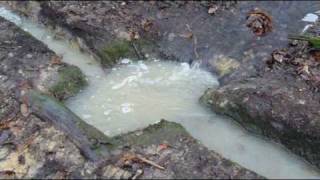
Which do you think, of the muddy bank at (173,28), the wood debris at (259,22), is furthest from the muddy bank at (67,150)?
the wood debris at (259,22)

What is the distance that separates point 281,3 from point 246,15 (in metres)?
0.55

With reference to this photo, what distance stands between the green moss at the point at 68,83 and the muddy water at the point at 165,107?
0.31 ft

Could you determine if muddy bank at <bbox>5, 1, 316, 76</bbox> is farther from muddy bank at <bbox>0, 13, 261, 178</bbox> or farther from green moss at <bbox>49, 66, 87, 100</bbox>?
muddy bank at <bbox>0, 13, 261, 178</bbox>

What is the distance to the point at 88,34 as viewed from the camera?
615 cm

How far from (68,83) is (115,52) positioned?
758mm

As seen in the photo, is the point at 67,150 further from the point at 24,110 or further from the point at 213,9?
the point at 213,9

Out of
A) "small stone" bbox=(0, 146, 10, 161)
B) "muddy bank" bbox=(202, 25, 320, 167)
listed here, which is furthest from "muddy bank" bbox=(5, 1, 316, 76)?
"small stone" bbox=(0, 146, 10, 161)

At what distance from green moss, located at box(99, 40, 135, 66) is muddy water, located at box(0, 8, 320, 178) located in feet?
0.32

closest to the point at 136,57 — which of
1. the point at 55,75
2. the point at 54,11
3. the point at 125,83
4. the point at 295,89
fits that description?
the point at 125,83

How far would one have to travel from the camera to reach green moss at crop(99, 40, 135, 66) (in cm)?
594

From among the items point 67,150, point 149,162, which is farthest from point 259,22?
point 67,150

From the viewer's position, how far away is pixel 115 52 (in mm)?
5984

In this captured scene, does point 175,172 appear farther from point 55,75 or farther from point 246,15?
point 246,15

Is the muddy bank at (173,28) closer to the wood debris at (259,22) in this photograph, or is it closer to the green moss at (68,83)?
the wood debris at (259,22)
